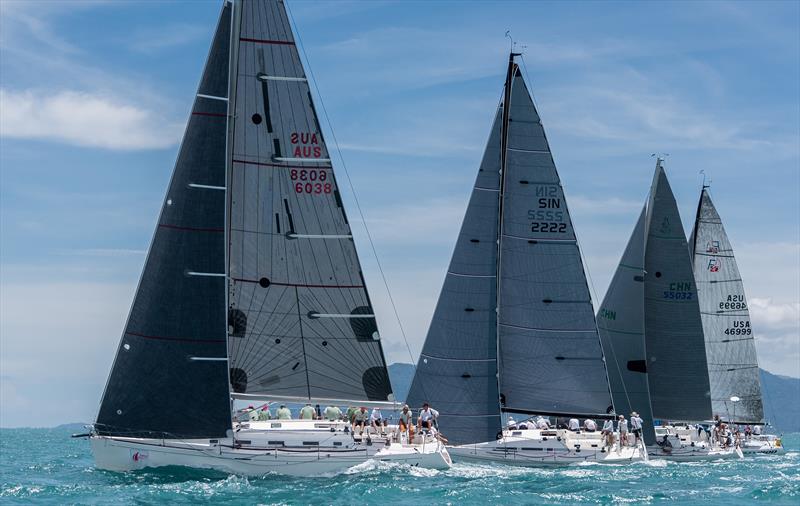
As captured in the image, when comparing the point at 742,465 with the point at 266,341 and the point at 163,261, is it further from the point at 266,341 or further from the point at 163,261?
the point at 163,261

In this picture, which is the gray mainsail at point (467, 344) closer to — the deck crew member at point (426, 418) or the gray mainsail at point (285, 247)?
the deck crew member at point (426, 418)

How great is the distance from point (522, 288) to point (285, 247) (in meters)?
11.6

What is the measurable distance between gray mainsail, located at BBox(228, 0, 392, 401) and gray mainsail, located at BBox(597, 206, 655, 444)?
56.0ft

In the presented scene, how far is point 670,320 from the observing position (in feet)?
170

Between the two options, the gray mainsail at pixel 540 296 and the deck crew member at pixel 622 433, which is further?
the gray mainsail at pixel 540 296

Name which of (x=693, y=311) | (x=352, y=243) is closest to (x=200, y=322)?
(x=352, y=243)

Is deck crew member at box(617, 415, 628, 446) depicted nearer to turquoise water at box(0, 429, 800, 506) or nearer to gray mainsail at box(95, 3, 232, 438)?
turquoise water at box(0, 429, 800, 506)

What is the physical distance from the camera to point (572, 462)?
129ft

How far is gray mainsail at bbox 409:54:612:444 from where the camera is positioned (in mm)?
41375

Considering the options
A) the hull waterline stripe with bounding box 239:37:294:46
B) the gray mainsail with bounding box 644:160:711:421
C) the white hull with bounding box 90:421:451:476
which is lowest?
the white hull with bounding box 90:421:451:476

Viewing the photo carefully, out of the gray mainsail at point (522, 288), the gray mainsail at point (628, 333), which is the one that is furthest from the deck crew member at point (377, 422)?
the gray mainsail at point (628, 333)

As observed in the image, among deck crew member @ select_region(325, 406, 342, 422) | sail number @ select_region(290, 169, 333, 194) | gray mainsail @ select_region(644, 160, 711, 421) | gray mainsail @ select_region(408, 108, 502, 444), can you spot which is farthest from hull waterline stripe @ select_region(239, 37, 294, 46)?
gray mainsail @ select_region(644, 160, 711, 421)

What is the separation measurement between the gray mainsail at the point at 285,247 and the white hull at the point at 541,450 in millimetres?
6773

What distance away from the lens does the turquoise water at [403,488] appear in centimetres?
2873
